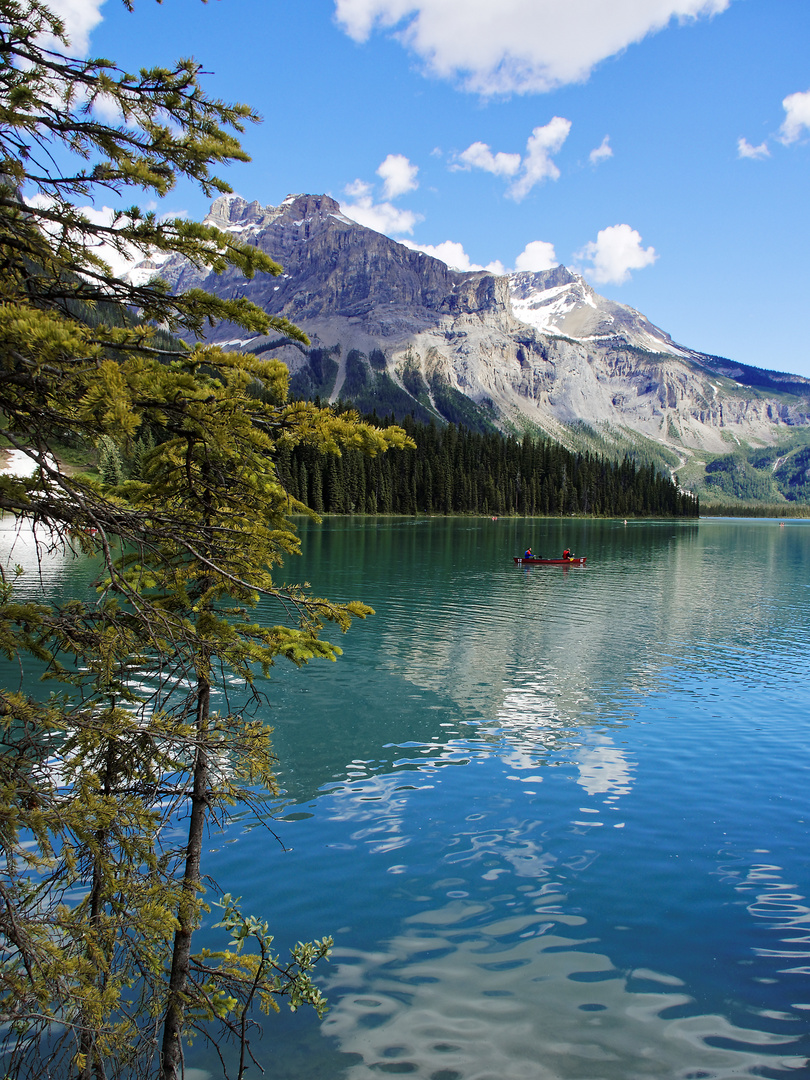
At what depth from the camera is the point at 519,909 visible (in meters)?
11.3

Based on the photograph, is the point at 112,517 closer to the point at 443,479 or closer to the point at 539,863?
the point at 539,863

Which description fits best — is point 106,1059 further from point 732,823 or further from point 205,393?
point 732,823

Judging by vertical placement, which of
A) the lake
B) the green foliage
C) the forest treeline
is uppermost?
the forest treeline

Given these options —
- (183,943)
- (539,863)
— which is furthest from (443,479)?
(183,943)

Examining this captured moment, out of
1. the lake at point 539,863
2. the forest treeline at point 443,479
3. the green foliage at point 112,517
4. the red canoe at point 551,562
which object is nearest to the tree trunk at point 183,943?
the green foliage at point 112,517

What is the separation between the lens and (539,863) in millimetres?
12719

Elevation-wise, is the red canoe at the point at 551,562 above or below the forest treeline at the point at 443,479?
below

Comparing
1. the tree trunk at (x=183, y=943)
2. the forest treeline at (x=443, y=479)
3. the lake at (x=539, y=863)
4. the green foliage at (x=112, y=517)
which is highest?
the forest treeline at (x=443, y=479)

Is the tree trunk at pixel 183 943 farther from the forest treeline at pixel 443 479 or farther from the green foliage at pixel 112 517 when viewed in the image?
the forest treeline at pixel 443 479

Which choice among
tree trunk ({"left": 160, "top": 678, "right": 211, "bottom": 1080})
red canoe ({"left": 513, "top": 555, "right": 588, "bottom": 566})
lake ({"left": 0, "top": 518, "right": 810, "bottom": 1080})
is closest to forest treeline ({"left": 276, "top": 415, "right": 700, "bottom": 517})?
red canoe ({"left": 513, "top": 555, "right": 588, "bottom": 566})

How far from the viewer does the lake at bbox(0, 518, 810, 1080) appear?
8.57 meters

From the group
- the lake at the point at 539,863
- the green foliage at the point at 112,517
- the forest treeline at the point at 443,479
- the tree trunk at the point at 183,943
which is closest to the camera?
the green foliage at the point at 112,517

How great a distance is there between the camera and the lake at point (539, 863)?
8.57 metres

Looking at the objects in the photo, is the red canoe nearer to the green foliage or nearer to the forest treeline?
the green foliage
